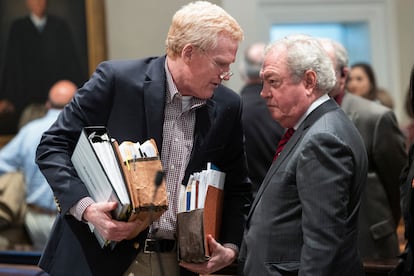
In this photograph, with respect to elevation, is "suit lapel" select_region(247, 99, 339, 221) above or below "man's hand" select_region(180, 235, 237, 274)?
above

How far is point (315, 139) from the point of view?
2812 mm

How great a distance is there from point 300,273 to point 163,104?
2.69 feet

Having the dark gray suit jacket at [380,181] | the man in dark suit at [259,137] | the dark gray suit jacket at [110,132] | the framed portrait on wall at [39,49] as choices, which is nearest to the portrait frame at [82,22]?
the framed portrait on wall at [39,49]

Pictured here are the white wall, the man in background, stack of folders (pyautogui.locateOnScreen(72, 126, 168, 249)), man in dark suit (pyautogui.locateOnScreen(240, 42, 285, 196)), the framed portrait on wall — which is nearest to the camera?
stack of folders (pyautogui.locateOnScreen(72, 126, 168, 249))

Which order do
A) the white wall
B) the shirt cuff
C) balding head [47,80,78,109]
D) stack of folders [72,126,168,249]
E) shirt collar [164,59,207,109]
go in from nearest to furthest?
stack of folders [72,126,168,249] → the shirt cuff → shirt collar [164,59,207,109] → balding head [47,80,78,109] → the white wall

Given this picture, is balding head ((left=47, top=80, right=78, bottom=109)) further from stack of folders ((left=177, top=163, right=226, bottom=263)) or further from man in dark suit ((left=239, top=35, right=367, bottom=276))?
man in dark suit ((left=239, top=35, right=367, bottom=276))

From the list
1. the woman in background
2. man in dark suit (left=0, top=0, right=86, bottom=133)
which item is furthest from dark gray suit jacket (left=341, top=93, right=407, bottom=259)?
man in dark suit (left=0, top=0, right=86, bottom=133)

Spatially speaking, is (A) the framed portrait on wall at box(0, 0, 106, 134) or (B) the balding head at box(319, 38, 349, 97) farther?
(A) the framed portrait on wall at box(0, 0, 106, 134)

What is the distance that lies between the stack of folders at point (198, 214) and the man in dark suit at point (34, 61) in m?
4.92

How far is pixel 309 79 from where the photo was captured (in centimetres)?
299

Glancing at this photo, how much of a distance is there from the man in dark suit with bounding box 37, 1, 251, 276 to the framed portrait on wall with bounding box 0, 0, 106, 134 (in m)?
4.70

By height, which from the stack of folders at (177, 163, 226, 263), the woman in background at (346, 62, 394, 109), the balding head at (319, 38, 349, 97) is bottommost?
the woman in background at (346, 62, 394, 109)

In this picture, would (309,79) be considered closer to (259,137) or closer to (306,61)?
(306,61)

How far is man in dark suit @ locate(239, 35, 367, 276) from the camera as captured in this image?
2.75 metres
